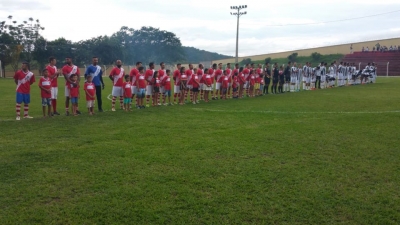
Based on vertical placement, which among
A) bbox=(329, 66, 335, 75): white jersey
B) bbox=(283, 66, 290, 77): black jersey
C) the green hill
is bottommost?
bbox=(283, 66, 290, 77): black jersey

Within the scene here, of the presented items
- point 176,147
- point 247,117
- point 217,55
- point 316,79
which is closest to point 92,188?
point 176,147

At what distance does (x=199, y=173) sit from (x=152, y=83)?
32.0 feet

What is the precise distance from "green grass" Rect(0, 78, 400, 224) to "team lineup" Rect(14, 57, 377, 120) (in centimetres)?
210

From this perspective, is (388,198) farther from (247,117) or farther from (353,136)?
(247,117)

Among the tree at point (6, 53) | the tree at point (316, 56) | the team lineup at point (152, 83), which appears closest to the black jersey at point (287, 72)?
the team lineup at point (152, 83)

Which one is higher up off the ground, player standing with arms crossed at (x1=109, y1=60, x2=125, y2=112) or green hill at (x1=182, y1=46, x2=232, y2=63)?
green hill at (x1=182, y1=46, x2=232, y2=63)

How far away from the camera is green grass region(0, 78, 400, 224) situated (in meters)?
4.51

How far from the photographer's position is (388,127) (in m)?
9.82

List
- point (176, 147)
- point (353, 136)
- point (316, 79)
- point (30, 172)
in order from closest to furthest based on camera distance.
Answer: point (30, 172) < point (176, 147) < point (353, 136) < point (316, 79)

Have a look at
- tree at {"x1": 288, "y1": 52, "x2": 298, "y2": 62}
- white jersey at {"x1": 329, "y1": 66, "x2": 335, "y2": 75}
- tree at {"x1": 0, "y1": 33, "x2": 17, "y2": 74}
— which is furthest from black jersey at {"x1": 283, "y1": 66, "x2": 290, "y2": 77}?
tree at {"x1": 0, "y1": 33, "x2": 17, "y2": 74}

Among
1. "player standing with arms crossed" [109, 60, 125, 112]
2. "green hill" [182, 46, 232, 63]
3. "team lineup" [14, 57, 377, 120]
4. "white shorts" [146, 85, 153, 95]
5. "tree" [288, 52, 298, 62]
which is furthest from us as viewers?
"green hill" [182, 46, 232, 63]

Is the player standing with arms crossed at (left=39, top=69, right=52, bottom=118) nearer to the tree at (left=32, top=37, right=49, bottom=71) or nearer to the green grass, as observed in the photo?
the green grass

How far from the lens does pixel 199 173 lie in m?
5.96

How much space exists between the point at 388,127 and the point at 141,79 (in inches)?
349
